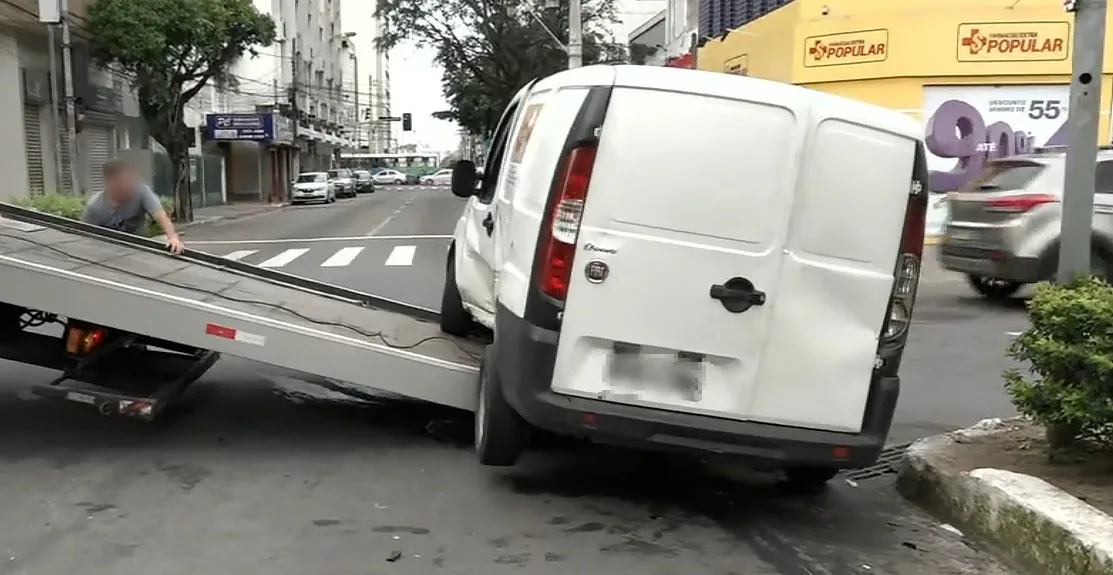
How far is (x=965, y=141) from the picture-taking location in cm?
2053

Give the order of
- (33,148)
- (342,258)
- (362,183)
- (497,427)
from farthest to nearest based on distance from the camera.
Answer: (362,183) < (33,148) < (342,258) < (497,427)

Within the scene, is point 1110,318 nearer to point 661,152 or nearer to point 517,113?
point 661,152

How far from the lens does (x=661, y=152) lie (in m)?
4.57

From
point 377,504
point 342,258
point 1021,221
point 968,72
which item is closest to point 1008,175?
point 1021,221

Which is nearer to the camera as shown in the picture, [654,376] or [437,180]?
[654,376]

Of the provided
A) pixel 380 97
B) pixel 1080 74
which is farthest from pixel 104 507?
pixel 380 97

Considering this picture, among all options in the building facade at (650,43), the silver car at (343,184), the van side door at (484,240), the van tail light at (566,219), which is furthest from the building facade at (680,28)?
the van tail light at (566,219)

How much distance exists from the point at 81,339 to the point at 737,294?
3.71 meters

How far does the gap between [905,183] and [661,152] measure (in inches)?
42.2

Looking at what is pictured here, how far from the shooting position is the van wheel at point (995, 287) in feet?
45.5

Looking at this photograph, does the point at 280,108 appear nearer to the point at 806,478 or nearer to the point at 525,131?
the point at 525,131

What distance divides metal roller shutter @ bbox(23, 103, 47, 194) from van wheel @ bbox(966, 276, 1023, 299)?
2247cm

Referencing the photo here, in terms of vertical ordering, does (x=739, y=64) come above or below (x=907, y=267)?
above

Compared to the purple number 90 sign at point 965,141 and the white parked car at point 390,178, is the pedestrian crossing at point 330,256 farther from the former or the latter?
the white parked car at point 390,178
